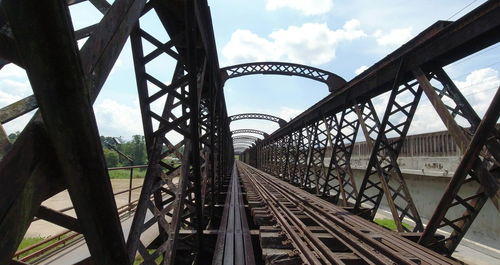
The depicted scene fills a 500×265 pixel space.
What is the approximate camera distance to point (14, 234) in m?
1.21

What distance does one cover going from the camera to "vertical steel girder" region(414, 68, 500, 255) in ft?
12.6

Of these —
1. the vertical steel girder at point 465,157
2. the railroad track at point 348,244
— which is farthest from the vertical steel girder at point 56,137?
the vertical steel girder at point 465,157

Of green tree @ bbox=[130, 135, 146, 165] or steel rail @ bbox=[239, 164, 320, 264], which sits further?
green tree @ bbox=[130, 135, 146, 165]

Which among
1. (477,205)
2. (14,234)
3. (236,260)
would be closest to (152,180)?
(236,260)

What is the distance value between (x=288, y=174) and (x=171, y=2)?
17.7 meters

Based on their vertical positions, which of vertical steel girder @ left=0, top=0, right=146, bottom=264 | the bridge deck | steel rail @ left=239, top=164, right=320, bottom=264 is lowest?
the bridge deck

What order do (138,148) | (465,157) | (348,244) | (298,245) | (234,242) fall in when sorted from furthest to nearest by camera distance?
1. (138,148)
2. (234,242)
3. (348,244)
4. (298,245)
5. (465,157)

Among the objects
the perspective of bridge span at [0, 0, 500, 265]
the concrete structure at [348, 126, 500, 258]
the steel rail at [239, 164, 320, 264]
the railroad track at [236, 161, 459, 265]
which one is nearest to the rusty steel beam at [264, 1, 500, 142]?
the perspective of bridge span at [0, 0, 500, 265]

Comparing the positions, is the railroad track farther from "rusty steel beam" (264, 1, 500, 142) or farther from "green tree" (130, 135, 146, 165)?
"green tree" (130, 135, 146, 165)

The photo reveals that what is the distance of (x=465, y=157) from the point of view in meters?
3.95

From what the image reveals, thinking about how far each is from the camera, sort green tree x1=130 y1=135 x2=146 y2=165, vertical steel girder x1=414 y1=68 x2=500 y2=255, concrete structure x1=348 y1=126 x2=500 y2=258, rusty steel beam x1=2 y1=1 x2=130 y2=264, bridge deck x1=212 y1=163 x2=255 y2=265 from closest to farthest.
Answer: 1. rusty steel beam x1=2 y1=1 x2=130 y2=264
2. vertical steel girder x1=414 y1=68 x2=500 y2=255
3. bridge deck x1=212 y1=163 x2=255 y2=265
4. concrete structure x1=348 y1=126 x2=500 y2=258
5. green tree x1=130 y1=135 x2=146 y2=165

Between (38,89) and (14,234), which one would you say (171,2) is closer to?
(38,89)

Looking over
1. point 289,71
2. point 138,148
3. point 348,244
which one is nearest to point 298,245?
point 348,244

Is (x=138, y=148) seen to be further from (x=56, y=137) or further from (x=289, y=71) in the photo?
(x=56, y=137)
